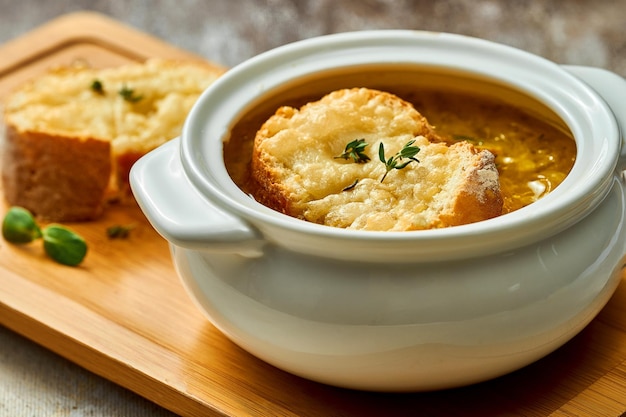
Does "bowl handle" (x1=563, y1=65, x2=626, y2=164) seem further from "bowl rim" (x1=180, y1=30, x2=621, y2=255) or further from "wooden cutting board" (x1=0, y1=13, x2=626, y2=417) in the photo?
"wooden cutting board" (x1=0, y1=13, x2=626, y2=417)

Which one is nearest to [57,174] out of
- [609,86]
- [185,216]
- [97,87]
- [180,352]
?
[97,87]

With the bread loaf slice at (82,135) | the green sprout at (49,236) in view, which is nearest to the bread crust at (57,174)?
the bread loaf slice at (82,135)

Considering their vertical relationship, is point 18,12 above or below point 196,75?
below

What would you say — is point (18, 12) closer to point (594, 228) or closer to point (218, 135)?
point (218, 135)

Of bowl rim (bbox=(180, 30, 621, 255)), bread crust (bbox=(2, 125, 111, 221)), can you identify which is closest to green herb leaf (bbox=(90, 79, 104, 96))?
bread crust (bbox=(2, 125, 111, 221))

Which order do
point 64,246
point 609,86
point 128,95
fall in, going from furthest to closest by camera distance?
point 128,95 → point 64,246 → point 609,86

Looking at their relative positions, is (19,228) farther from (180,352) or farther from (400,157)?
(400,157)

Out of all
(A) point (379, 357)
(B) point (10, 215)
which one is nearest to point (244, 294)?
(A) point (379, 357)
